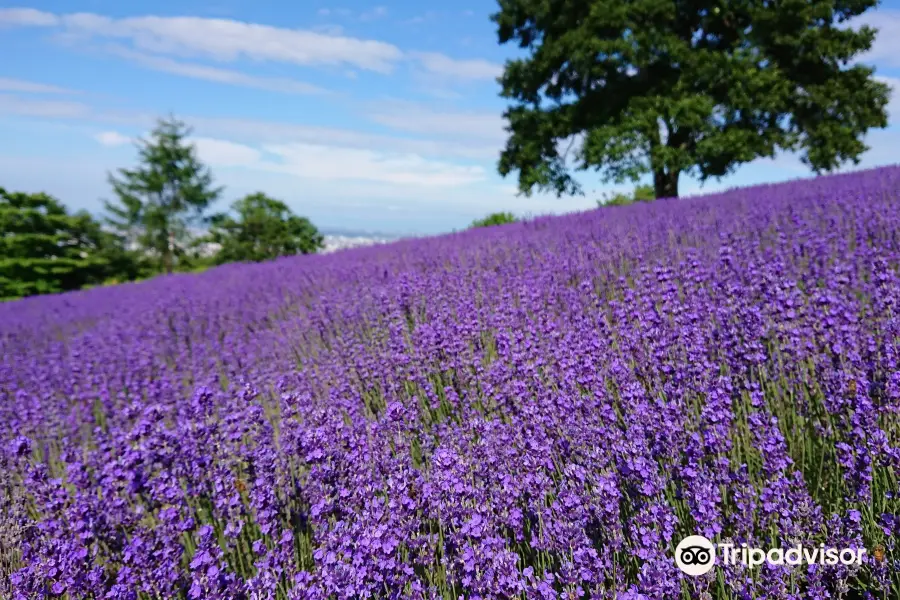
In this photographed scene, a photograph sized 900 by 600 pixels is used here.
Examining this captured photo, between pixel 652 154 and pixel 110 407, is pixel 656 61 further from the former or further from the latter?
pixel 110 407

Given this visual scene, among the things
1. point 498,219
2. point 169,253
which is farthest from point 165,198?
point 498,219

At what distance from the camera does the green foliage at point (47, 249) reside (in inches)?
819

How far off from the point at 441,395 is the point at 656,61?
14512mm

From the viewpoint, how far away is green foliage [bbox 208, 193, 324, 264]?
2175cm

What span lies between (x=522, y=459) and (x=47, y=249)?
85.2ft

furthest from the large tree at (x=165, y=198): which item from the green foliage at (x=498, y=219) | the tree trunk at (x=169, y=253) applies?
the green foliage at (x=498, y=219)

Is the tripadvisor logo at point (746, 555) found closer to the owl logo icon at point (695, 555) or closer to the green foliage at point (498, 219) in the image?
the owl logo icon at point (695, 555)

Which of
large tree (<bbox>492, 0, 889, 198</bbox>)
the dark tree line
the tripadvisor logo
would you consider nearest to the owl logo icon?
the tripadvisor logo

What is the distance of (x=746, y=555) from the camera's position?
1501mm

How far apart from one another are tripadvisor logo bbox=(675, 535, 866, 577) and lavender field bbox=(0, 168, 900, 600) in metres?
0.03

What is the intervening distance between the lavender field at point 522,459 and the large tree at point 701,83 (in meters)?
10.6

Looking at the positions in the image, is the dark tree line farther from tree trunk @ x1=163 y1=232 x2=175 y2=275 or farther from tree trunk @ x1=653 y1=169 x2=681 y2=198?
tree trunk @ x1=653 y1=169 x2=681 y2=198

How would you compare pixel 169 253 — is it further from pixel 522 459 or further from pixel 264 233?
pixel 522 459

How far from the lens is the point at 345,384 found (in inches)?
127
